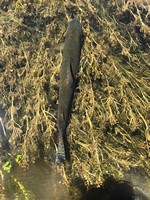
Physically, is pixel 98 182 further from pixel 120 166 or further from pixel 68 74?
pixel 68 74

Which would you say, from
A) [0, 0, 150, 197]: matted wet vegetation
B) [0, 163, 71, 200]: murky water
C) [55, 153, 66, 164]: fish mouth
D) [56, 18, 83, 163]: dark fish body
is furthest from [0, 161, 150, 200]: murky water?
[56, 18, 83, 163]: dark fish body

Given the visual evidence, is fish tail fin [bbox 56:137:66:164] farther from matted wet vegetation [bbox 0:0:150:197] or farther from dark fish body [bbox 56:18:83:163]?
matted wet vegetation [bbox 0:0:150:197]

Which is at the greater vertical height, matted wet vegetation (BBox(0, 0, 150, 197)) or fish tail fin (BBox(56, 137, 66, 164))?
matted wet vegetation (BBox(0, 0, 150, 197))

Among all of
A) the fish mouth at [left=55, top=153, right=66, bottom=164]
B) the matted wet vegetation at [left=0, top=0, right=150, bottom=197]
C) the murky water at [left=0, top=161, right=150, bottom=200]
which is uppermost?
the matted wet vegetation at [left=0, top=0, right=150, bottom=197]

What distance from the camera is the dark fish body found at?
4.50m

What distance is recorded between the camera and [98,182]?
3861mm

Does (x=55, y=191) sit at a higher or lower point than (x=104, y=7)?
lower

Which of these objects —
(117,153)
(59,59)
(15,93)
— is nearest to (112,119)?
(117,153)

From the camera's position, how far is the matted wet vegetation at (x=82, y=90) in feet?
14.2

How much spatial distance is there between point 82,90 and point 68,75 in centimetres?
33

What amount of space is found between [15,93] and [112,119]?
171 cm

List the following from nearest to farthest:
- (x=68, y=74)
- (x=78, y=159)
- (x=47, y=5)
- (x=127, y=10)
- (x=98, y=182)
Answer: (x=98, y=182) < (x=78, y=159) < (x=68, y=74) < (x=47, y=5) < (x=127, y=10)

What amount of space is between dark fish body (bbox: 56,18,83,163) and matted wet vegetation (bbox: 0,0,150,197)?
10cm

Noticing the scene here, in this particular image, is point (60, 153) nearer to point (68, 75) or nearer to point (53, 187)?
point (53, 187)
